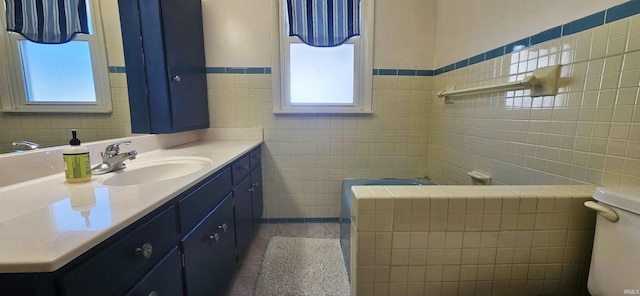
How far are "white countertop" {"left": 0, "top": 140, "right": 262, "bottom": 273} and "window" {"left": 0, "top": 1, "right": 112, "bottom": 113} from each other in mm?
317

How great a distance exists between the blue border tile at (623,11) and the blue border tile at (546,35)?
18 cm

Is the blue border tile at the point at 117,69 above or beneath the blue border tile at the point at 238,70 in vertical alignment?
beneath

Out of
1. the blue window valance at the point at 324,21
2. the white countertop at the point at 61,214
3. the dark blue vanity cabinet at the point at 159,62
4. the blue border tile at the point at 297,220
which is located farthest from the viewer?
the blue border tile at the point at 297,220

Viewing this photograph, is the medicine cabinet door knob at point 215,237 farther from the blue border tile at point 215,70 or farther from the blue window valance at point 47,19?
the blue border tile at point 215,70

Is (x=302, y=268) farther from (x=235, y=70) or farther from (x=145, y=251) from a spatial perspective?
(x=235, y=70)

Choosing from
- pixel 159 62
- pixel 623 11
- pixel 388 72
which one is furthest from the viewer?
pixel 388 72

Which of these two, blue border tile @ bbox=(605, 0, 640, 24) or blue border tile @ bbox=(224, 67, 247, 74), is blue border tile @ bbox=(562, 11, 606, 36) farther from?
blue border tile @ bbox=(224, 67, 247, 74)

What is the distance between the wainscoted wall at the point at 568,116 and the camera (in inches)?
33.7

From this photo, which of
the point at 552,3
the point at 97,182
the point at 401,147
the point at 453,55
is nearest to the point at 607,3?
the point at 552,3

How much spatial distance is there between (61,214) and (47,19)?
907mm

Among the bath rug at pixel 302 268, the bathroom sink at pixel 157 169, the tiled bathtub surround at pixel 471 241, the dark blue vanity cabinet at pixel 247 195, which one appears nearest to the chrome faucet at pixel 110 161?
the bathroom sink at pixel 157 169

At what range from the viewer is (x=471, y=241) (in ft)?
2.82

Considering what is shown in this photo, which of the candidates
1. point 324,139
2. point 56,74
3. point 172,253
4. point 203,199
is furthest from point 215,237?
point 324,139

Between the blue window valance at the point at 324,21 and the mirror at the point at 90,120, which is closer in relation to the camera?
the mirror at the point at 90,120
